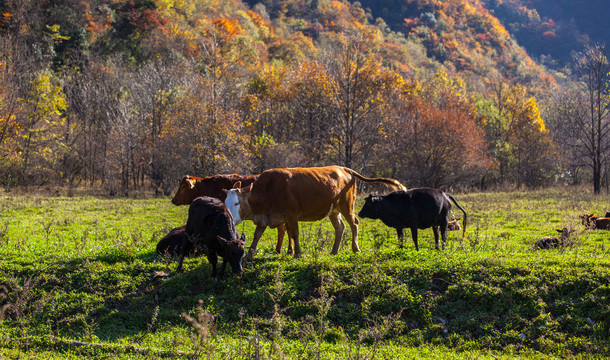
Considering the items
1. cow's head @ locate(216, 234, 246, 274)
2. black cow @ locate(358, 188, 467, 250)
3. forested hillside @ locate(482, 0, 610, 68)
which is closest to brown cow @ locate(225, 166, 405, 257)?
cow's head @ locate(216, 234, 246, 274)

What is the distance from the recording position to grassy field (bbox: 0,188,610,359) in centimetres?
771

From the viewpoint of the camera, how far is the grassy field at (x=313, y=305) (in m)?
7.71

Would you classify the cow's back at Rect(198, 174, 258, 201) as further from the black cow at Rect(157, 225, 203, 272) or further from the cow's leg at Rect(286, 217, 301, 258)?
the cow's leg at Rect(286, 217, 301, 258)

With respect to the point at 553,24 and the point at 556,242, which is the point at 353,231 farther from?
the point at 553,24

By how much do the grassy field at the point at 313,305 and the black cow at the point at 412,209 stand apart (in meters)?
1.17

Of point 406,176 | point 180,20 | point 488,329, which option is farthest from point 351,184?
point 180,20

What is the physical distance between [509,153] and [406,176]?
15.1 metres

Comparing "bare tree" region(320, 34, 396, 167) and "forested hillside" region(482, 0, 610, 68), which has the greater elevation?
"forested hillside" region(482, 0, 610, 68)

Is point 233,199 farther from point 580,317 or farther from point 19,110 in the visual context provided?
point 19,110

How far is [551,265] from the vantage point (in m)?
9.84

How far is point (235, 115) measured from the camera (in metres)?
34.1

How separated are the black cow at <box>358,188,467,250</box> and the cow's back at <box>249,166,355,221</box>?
1.64m

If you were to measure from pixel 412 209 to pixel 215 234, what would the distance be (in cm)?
532

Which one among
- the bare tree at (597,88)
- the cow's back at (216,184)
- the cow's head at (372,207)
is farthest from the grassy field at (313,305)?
the bare tree at (597,88)
